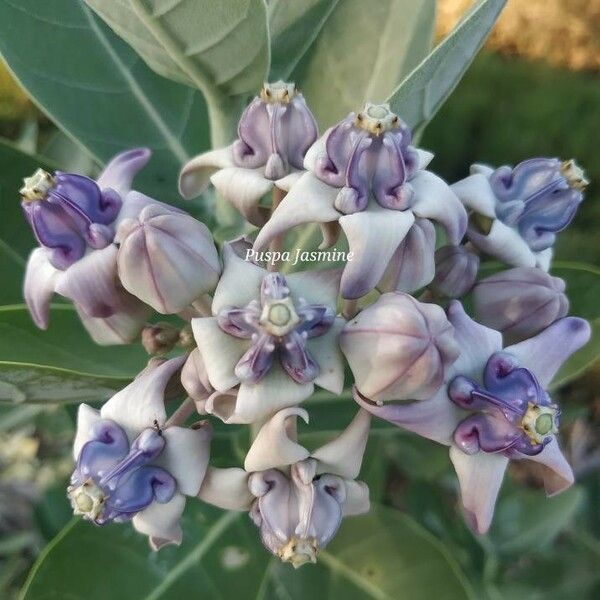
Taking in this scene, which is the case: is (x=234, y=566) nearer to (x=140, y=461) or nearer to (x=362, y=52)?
(x=140, y=461)

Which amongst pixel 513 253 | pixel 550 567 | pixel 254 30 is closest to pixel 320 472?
pixel 513 253

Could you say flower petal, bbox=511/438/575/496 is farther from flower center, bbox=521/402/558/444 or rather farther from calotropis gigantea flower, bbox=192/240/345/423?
calotropis gigantea flower, bbox=192/240/345/423

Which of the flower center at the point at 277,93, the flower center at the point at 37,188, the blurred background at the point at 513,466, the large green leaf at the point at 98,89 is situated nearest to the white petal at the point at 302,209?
the flower center at the point at 277,93

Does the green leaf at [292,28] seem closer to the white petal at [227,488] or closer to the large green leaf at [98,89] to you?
the large green leaf at [98,89]

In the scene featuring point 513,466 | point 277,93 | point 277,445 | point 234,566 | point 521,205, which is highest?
point 277,93

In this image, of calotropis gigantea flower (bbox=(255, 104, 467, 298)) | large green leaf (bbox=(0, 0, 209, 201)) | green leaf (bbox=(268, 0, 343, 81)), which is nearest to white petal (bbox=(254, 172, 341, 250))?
calotropis gigantea flower (bbox=(255, 104, 467, 298))

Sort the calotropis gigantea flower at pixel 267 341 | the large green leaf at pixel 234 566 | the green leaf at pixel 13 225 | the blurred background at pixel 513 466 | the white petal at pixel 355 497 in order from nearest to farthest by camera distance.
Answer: the calotropis gigantea flower at pixel 267 341
the white petal at pixel 355 497
the large green leaf at pixel 234 566
the green leaf at pixel 13 225
the blurred background at pixel 513 466

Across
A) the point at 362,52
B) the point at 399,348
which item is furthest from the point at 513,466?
the point at 399,348
